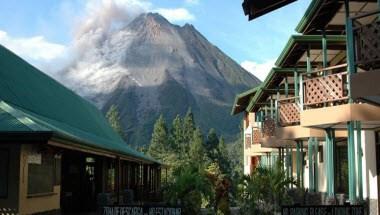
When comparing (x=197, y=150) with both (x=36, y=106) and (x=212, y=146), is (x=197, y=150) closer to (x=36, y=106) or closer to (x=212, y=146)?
(x=212, y=146)

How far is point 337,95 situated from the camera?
16.7 meters

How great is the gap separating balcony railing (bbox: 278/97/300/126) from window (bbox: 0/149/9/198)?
1221 centimetres

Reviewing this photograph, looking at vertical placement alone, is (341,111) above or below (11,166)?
above

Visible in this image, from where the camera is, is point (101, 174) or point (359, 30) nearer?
point (359, 30)

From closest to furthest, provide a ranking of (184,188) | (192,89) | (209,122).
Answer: (184,188) → (209,122) → (192,89)

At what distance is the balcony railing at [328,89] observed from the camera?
16.6 metres

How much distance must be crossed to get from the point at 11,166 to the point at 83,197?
13.9 meters

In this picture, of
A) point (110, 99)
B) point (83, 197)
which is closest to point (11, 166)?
point (83, 197)

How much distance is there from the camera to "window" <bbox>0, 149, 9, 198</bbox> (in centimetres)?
1459

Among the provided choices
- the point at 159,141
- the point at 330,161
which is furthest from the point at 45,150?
the point at 159,141

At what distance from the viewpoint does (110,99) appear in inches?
7446

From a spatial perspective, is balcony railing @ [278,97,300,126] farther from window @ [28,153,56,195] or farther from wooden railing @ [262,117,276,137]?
window @ [28,153,56,195]

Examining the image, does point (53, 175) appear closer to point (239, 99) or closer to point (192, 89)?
point (239, 99)

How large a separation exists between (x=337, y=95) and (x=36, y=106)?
32.0 ft
